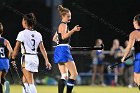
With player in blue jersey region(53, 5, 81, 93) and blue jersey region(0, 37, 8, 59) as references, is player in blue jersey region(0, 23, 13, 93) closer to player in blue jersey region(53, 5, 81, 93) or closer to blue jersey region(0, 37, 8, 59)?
blue jersey region(0, 37, 8, 59)

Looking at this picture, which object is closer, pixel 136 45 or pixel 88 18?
pixel 136 45

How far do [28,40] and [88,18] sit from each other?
54.6 ft

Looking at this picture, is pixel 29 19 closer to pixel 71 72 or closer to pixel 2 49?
pixel 2 49

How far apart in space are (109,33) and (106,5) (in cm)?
134

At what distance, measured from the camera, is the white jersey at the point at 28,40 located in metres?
13.2

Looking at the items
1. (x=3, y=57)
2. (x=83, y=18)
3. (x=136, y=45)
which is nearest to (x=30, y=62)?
(x=3, y=57)

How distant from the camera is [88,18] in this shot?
29.8 metres

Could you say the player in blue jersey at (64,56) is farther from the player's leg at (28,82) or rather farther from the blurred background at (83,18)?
the blurred background at (83,18)

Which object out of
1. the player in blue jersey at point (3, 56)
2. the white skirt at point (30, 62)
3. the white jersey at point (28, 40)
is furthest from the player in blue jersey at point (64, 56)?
the white skirt at point (30, 62)

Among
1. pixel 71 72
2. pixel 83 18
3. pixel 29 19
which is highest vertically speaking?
pixel 83 18

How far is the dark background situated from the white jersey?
15.7m

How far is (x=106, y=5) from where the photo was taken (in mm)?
30234

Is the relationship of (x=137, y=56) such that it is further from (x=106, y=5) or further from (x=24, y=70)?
(x=106, y=5)

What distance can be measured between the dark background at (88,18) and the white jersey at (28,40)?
15.7 m
